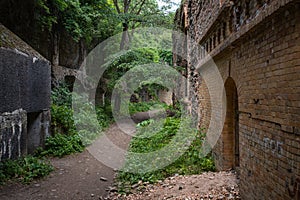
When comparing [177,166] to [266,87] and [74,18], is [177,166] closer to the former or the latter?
[266,87]

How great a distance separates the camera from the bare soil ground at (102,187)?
531 centimetres

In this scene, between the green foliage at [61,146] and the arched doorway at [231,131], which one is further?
the green foliage at [61,146]

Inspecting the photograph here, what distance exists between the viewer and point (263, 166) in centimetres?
373

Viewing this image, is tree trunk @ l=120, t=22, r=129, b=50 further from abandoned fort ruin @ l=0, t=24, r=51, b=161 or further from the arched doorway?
the arched doorway

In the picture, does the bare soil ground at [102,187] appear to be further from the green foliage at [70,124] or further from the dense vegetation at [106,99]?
the green foliage at [70,124]

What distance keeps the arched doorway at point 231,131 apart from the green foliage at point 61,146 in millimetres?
6027

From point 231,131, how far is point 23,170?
558 centimetres

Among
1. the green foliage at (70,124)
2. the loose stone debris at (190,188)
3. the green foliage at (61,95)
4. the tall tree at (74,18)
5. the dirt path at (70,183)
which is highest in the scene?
the tall tree at (74,18)

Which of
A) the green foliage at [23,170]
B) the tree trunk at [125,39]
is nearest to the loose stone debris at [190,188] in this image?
the green foliage at [23,170]

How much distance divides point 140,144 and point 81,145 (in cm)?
251

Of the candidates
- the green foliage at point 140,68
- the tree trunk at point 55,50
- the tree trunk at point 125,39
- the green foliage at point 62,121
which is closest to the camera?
the green foliage at point 62,121

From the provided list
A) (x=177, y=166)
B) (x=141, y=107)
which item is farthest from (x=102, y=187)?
(x=141, y=107)

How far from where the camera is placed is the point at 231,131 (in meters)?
6.34

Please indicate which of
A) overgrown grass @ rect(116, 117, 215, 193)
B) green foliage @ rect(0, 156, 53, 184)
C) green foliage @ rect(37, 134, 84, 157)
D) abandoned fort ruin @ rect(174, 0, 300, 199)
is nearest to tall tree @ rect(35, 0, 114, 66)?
green foliage @ rect(37, 134, 84, 157)
